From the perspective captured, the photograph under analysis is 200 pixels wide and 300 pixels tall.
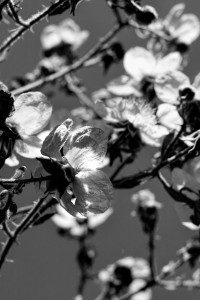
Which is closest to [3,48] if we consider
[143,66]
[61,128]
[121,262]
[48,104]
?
[48,104]

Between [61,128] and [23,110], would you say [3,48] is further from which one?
[61,128]

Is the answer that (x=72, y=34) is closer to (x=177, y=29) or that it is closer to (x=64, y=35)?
(x=64, y=35)

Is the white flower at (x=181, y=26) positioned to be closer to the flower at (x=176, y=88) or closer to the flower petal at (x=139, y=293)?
the flower at (x=176, y=88)

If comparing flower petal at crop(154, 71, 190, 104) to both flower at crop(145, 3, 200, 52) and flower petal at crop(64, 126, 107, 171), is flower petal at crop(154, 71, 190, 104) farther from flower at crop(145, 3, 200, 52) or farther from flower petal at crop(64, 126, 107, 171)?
flower at crop(145, 3, 200, 52)

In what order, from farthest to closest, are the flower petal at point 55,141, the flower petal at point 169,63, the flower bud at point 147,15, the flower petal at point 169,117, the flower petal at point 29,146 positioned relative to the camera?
the flower petal at point 169,63 → the flower bud at point 147,15 → the flower petal at point 169,117 → the flower petal at point 29,146 → the flower petal at point 55,141

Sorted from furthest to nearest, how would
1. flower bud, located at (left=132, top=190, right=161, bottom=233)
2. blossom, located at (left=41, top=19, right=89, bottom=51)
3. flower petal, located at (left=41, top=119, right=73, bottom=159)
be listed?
blossom, located at (left=41, top=19, right=89, bottom=51) < flower bud, located at (left=132, top=190, right=161, bottom=233) < flower petal, located at (left=41, top=119, right=73, bottom=159)

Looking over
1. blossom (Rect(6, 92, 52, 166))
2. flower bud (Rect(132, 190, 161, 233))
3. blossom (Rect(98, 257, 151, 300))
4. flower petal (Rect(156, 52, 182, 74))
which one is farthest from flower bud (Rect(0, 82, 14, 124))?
blossom (Rect(98, 257, 151, 300))

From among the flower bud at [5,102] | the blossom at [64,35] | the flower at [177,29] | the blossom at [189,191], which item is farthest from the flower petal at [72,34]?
the flower bud at [5,102]
